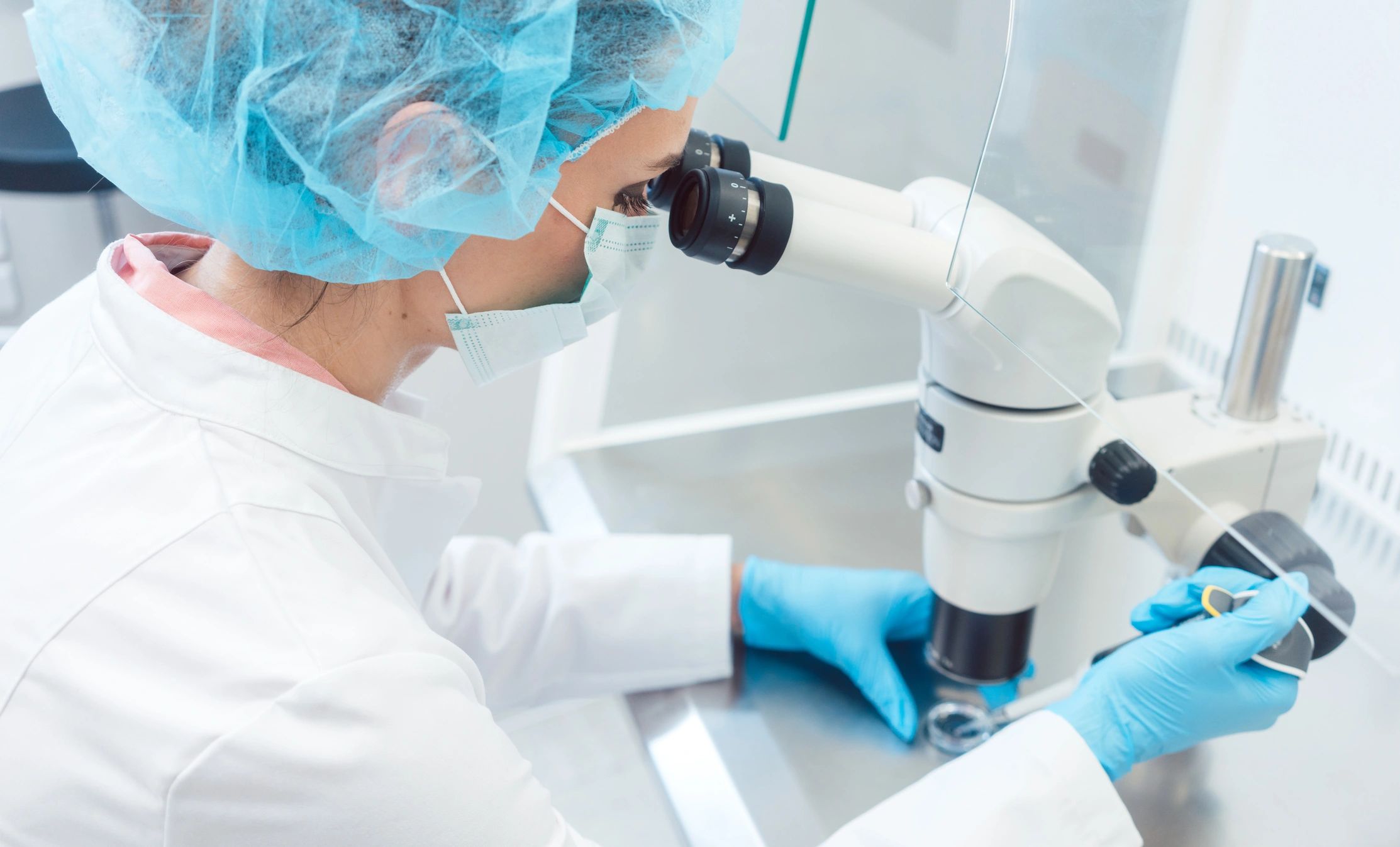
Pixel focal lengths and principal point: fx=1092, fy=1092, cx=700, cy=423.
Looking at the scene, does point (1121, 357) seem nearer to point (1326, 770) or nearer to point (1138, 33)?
point (1138, 33)

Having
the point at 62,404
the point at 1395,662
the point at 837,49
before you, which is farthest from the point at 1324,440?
the point at 62,404

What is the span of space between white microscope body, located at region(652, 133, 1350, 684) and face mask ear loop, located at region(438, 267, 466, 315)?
0.17 meters

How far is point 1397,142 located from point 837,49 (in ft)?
1.44

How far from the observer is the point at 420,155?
2.18ft

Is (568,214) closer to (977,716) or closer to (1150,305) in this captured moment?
(1150,305)

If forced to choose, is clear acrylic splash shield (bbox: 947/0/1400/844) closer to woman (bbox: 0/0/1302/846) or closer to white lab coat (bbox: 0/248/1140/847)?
woman (bbox: 0/0/1302/846)

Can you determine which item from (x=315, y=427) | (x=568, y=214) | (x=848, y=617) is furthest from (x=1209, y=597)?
(x=315, y=427)

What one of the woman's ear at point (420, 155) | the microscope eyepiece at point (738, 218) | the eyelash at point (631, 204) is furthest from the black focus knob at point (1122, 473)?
the woman's ear at point (420, 155)

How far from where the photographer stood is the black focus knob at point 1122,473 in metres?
0.78

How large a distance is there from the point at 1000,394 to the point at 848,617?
309 millimetres

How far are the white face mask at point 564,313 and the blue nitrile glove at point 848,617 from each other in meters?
0.37

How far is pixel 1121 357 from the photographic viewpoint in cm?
77

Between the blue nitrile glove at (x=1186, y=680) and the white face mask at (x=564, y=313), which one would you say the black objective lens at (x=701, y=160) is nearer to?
the white face mask at (x=564, y=313)

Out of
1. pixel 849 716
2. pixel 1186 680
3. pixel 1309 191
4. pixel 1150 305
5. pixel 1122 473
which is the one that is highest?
pixel 1309 191
